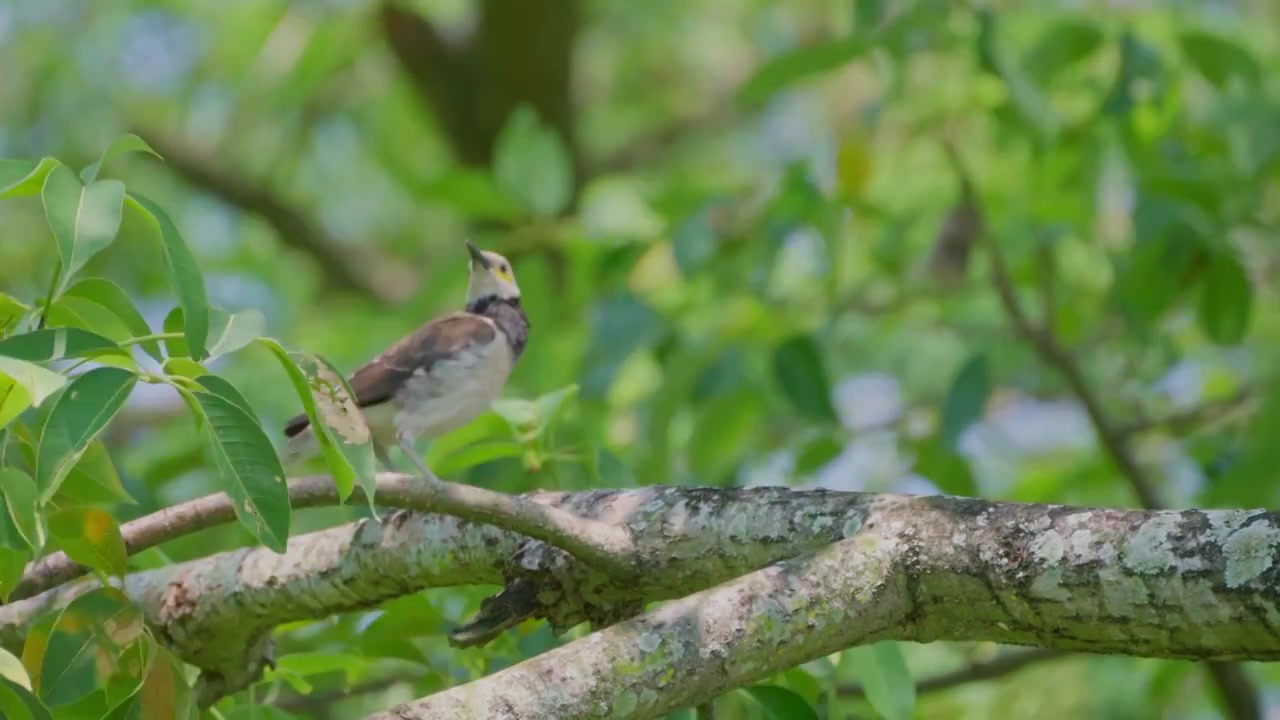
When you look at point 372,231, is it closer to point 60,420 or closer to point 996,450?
point 996,450

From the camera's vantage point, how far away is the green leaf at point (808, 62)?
3.60 metres

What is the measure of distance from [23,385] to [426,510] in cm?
65

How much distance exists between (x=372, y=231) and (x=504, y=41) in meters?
3.32

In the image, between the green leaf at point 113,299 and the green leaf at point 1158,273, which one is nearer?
the green leaf at point 113,299

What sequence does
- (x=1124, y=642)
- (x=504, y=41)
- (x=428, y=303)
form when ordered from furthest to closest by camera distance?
(x=504, y=41) → (x=428, y=303) → (x=1124, y=642)

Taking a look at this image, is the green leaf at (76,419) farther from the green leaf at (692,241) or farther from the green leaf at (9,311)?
the green leaf at (692,241)

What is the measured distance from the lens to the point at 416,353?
423 cm

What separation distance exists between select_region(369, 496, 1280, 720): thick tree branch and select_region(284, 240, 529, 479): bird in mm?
2215

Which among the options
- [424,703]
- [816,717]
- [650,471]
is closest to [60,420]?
[424,703]

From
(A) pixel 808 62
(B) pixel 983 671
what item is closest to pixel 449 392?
(A) pixel 808 62

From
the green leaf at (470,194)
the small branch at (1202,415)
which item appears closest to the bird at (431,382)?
the green leaf at (470,194)

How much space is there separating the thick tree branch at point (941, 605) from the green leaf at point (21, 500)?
0.44 m

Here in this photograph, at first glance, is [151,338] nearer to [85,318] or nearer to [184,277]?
[184,277]

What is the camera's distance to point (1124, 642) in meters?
1.77
